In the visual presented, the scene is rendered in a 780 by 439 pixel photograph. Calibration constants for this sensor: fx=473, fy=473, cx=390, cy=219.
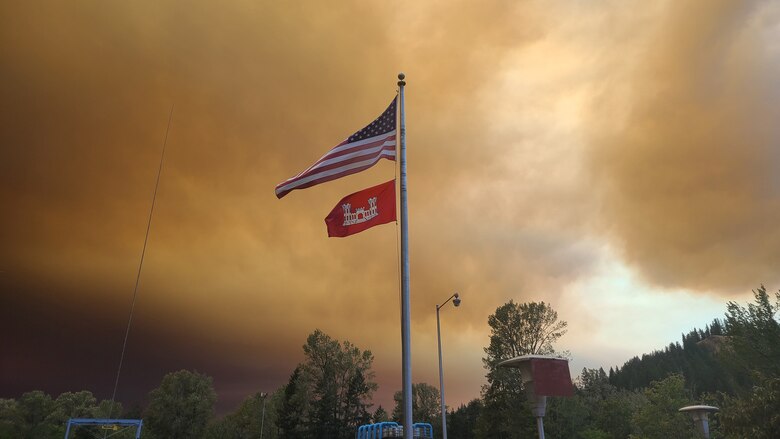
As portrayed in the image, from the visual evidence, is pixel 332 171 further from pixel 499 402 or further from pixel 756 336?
pixel 499 402

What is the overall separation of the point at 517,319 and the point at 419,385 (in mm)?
55789

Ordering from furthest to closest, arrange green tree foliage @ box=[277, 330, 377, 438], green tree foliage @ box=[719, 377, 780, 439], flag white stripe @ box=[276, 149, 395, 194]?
green tree foliage @ box=[277, 330, 377, 438]
green tree foliage @ box=[719, 377, 780, 439]
flag white stripe @ box=[276, 149, 395, 194]

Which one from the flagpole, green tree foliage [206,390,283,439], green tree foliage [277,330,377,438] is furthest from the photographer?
green tree foliage [206,390,283,439]

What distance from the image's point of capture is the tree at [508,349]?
47.6 m

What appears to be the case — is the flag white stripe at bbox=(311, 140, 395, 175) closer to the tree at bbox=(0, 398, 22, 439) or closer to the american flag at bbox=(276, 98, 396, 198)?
the american flag at bbox=(276, 98, 396, 198)

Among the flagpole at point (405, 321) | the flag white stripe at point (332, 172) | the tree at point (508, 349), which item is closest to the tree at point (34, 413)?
the tree at point (508, 349)

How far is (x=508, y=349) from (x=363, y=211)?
40701 mm

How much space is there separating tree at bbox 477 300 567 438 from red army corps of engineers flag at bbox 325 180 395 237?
128 feet

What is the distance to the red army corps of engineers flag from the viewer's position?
40.8 feet

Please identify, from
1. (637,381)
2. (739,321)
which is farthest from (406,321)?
(637,381)

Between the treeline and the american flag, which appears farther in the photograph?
the treeline

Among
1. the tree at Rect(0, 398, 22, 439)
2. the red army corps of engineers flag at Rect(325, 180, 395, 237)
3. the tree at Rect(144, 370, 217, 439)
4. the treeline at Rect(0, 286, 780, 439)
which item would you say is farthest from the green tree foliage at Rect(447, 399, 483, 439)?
the tree at Rect(0, 398, 22, 439)

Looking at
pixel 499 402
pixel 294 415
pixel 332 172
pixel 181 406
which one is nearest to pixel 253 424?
pixel 181 406

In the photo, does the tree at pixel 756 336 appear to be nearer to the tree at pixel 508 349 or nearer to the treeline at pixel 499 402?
the treeline at pixel 499 402
